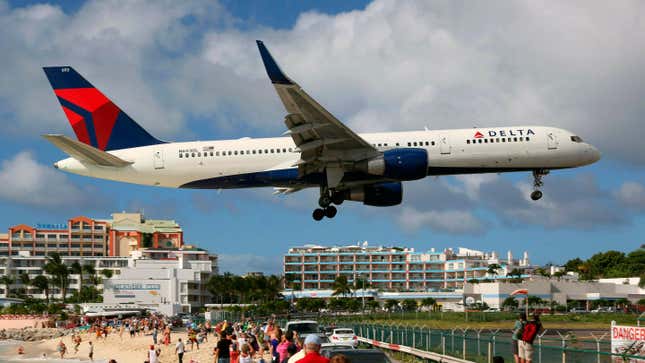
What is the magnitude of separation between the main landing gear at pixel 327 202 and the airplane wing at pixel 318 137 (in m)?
1.60

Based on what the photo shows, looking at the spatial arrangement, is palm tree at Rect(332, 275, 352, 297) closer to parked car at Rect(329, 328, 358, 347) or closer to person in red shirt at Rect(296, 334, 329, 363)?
parked car at Rect(329, 328, 358, 347)

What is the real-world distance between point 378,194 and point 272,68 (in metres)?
13.4

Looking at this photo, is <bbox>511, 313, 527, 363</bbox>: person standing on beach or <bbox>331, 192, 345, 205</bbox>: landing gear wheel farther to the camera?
<bbox>331, 192, 345, 205</bbox>: landing gear wheel

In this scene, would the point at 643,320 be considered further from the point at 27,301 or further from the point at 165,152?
the point at 27,301

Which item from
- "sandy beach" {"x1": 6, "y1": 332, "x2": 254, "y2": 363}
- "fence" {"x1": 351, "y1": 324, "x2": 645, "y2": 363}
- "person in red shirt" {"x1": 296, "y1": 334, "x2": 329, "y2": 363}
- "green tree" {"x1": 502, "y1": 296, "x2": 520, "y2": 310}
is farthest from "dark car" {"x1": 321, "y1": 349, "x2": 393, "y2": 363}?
"green tree" {"x1": 502, "y1": 296, "x2": 520, "y2": 310}

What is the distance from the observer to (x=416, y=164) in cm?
4469

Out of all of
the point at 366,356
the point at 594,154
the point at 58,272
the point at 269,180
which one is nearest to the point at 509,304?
the point at 594,154

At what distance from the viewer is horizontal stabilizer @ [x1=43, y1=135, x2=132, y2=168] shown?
1732 inches

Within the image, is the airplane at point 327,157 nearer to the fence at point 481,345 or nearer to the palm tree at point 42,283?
the fence at point 481,345

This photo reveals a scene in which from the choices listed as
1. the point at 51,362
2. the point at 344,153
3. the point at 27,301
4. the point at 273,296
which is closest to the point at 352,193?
the point at 344,153

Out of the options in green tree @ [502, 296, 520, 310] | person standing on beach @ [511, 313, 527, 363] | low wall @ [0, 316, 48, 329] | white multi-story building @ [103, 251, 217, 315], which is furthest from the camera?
white multi-story building @ [103, 251, 217, 315]

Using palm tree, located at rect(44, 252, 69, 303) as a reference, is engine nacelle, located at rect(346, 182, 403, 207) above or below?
above

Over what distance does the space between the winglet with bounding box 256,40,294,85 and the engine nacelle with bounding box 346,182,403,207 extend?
11.6 m

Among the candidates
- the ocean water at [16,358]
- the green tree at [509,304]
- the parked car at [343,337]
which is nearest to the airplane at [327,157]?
the parked car at [343,337]
